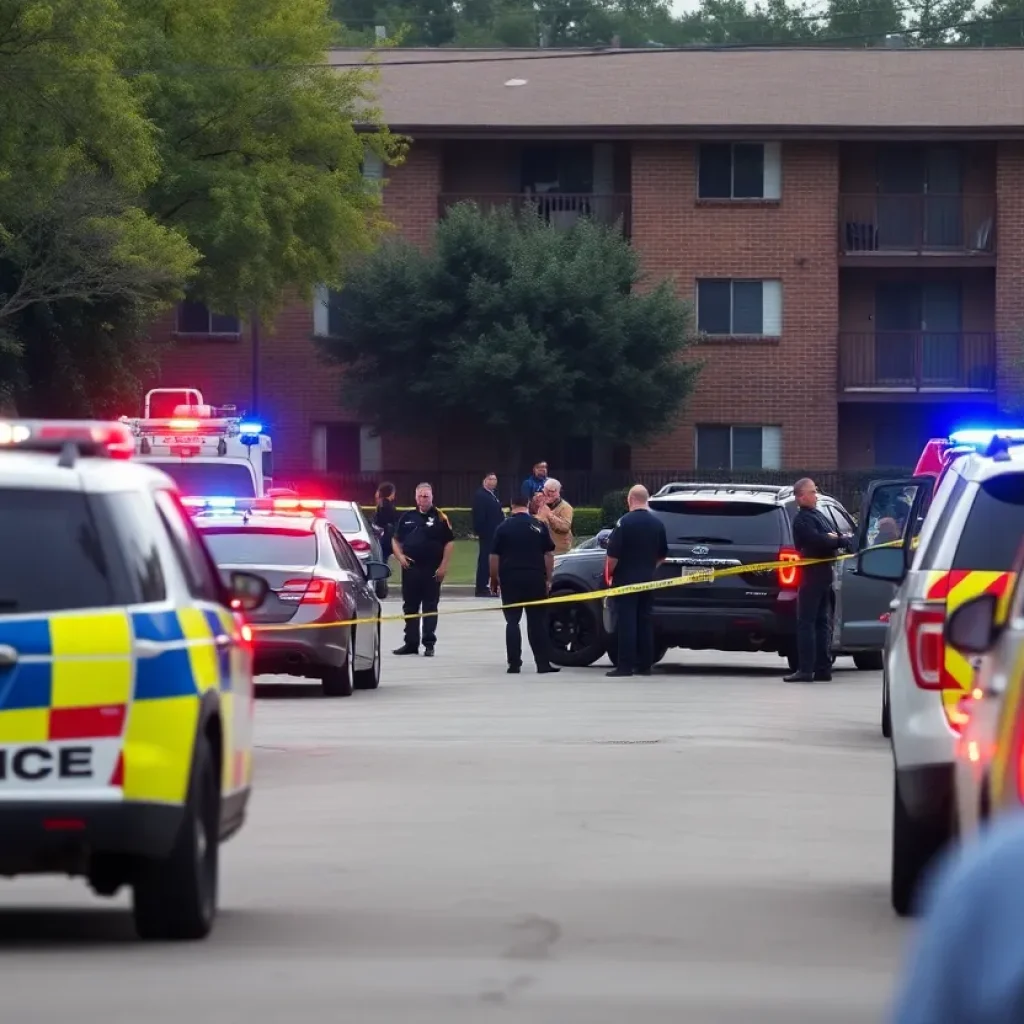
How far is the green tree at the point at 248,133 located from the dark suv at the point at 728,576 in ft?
72.8

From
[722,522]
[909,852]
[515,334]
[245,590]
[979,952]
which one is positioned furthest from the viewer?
[515,334]

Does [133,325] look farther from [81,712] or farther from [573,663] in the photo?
[81,712]

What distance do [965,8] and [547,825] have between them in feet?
286

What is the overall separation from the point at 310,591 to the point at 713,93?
120ft

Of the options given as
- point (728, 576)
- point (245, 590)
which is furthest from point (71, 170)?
point (245, 590)

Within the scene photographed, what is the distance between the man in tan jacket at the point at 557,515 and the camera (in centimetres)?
2834

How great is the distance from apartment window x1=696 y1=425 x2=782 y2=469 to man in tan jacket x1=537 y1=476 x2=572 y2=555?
24139mm

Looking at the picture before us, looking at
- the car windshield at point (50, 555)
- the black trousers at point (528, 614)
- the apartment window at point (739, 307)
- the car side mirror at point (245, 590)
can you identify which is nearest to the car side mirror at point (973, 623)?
the car windshield at point (50, 555)

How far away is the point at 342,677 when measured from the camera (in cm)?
2006

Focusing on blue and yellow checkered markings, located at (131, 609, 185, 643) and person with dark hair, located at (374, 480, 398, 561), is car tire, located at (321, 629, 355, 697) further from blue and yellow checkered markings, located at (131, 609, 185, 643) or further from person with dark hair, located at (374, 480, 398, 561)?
person with dark hair, located at (374, 480, 398, 561)

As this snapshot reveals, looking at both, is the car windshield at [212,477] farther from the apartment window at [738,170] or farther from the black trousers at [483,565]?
the apartment window at [738,170]

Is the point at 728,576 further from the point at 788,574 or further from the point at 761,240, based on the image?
the point at 761,240

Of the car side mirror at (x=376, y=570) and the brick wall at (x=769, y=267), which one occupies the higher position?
the brick wall at (x=769, y=267)

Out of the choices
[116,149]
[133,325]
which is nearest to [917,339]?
[133,325]
